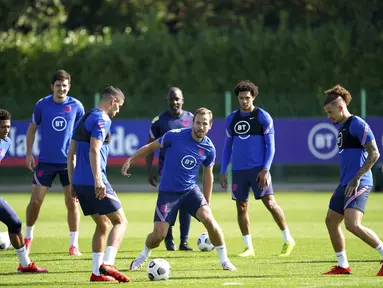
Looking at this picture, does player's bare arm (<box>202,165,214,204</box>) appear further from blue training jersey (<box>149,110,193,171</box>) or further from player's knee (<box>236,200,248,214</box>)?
blue training jersey (<box>149,110,193,171</box>)

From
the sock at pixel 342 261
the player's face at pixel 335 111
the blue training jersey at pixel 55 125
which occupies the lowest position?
the sock at pixel 342 261

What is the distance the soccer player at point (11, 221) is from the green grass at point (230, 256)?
22 cm

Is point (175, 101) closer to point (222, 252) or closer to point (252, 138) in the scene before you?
point (252, 138)

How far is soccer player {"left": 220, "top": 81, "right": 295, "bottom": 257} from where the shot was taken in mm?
14344

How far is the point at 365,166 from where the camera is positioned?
457 inches

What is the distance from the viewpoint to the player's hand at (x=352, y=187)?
11.6 metres

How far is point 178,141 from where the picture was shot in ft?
40.1

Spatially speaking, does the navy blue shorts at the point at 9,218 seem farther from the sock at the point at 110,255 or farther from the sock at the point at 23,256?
the sock at the point at 110,255

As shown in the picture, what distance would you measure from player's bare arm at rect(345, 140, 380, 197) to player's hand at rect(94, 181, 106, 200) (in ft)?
9.28

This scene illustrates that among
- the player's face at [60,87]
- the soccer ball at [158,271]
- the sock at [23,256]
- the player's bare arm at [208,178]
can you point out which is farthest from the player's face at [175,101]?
the soccer ball at [158,271]

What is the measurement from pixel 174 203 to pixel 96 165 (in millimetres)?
1359

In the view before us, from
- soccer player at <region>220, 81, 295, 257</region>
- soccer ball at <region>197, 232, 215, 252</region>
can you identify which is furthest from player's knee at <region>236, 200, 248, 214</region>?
soccer ball at <region>197, 232, 215, 252</region>

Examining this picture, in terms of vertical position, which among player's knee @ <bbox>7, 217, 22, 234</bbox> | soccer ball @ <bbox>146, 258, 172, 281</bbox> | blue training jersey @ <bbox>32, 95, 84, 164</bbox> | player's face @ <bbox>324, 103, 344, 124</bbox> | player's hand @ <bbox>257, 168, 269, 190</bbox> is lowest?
soccer ball @ <bbox>146, 258, 172, 281</bbox>

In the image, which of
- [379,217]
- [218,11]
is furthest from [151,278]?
[218,11]
